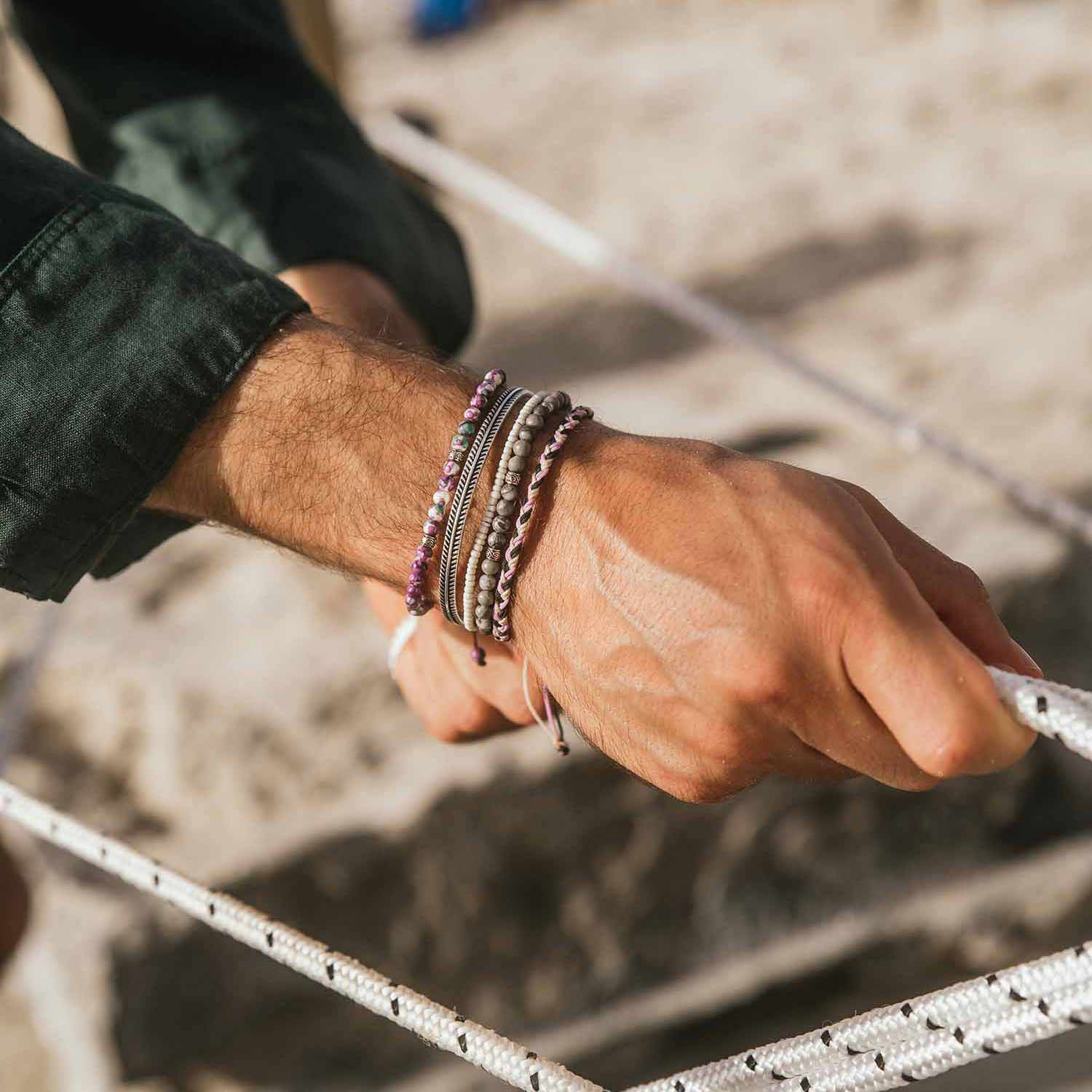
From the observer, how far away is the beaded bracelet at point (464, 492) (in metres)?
0.53

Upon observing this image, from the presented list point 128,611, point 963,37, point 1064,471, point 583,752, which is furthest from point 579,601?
point 963,37

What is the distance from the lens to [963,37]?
326 centimetres

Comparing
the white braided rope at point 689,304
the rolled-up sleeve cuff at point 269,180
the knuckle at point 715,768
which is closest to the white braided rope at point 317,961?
the knuckle at point 715,768

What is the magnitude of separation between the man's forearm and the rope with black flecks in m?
0.19

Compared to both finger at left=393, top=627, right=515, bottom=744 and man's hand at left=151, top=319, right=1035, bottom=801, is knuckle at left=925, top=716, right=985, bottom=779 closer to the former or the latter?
man's hand at left=151, top=319, right=1035, bottom=801

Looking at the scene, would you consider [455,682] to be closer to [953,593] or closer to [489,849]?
[953,593]

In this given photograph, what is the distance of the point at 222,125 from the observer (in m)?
0.87

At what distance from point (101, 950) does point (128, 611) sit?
0.36m

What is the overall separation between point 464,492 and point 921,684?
Answer: 20 cm

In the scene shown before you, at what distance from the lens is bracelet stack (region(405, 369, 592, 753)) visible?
0.53 metres

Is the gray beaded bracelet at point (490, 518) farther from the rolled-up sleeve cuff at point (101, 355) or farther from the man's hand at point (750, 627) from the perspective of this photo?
the rolled-up sleeve cuff at point (101, 355)

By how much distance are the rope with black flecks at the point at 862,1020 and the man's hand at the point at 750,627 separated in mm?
23

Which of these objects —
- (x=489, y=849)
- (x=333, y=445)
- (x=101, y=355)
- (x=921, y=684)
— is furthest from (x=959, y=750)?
(x=489, y=849)

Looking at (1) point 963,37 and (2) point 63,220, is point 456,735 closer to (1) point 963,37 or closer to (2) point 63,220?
(2) point 63,220
